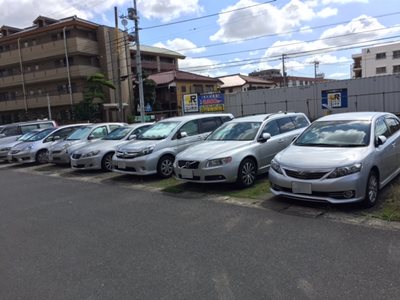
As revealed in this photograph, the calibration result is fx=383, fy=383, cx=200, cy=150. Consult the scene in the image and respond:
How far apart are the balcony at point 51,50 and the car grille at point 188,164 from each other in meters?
39.8

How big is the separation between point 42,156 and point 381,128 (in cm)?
1264

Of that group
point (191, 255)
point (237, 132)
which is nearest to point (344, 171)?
point (191, 255)

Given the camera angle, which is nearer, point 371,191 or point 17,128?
point 371,191

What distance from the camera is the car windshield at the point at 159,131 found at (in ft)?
33.9

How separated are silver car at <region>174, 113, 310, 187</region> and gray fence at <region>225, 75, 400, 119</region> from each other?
23.5 m

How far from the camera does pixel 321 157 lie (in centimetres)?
628

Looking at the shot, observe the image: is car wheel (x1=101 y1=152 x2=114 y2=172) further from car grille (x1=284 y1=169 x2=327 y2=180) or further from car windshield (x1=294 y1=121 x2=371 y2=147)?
car grille (x1=284 y1=169 x2=327 y2=180)

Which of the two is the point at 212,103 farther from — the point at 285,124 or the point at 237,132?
the point at 237,132

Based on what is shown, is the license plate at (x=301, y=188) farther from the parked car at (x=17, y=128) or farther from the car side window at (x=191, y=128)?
the parked car at (x=17, y=128)

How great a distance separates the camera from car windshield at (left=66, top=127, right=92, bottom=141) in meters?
14.1

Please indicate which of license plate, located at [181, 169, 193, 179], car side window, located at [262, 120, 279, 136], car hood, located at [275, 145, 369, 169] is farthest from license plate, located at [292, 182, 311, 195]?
car side window, located at [262, 120, 279, 136]

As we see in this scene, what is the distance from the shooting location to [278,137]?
913cm

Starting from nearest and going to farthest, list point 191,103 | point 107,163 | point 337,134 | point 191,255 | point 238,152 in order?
point 191,255
point 337,134
point 238,152
point 107,163
point 191,103

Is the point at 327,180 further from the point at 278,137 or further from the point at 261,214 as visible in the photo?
the point at 278,137
